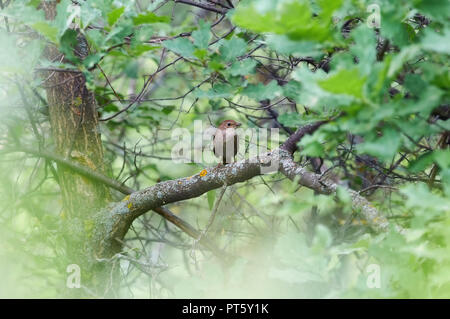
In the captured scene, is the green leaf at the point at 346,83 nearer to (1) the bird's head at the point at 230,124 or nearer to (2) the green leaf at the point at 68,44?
(2) the green leaf at the point at 68,44

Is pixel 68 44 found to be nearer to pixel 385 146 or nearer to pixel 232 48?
pixel 232 48

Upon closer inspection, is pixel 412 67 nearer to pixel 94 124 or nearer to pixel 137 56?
pixel 137 56

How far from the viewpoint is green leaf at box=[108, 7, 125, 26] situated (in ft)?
6.32

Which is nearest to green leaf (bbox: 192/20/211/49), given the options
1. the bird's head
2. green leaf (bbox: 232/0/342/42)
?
green leaf (bbox: 232/0/342/42)

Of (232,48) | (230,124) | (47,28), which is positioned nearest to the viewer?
(47,28)

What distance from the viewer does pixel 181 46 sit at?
77.5 inches

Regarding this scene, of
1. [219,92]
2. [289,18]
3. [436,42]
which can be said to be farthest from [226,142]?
[436,42]

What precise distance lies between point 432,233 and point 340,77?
27.3 inches

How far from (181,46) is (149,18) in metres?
0.18

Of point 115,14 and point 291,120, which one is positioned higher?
point 115,14

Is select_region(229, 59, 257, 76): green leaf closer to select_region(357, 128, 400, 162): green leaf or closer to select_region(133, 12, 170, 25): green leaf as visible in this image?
select_region(133, 12, 170, 25): green leaf

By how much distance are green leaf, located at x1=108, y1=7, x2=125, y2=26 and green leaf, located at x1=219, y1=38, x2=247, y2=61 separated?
42 cm
